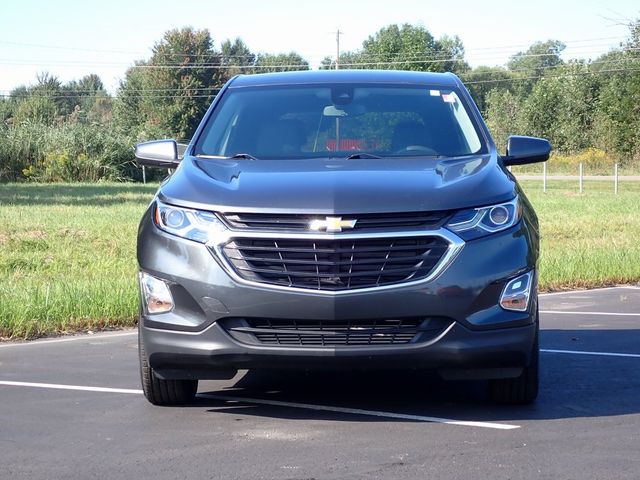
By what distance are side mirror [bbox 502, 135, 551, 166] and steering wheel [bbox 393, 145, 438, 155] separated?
1.65 feet

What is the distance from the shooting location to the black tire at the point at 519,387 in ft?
20.6

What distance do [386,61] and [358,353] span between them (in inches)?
4190

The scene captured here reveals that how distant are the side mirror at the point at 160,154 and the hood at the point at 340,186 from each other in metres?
0.57

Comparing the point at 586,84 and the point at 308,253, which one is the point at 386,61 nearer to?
the point at 586,84

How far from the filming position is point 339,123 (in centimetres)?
729

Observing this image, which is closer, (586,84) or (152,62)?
(586,84)

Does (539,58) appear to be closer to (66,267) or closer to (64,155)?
(64,155)

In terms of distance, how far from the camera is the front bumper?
5.71m

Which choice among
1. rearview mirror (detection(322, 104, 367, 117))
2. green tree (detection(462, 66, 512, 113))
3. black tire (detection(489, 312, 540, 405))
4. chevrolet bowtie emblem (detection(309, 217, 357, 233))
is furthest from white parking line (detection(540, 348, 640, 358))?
green tree (detection(462, 66, 512, 113))

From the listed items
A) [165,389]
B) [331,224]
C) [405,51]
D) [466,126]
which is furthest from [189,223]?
[405,51]

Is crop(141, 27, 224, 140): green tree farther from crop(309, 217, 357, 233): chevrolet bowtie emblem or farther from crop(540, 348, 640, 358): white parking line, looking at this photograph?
crop(309, 217, 357, 233): chevrolet bowtie emblem

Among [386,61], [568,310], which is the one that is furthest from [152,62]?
[568,310]

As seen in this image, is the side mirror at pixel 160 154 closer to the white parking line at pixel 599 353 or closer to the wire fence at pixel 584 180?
the white parking line at pixel 599 353

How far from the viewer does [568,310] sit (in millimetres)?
11266
